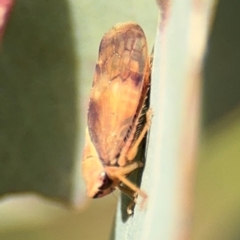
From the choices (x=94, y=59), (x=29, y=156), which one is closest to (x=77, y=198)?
(x=29, y=156)

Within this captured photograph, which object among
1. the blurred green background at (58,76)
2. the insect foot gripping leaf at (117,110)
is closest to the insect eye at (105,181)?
the insect foot gripping leaf at (117,110)

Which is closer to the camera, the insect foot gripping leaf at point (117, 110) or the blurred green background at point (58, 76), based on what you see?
the insect foot gripping leaf at point (117, 110)

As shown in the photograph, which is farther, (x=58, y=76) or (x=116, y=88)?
(x=58, y=76)

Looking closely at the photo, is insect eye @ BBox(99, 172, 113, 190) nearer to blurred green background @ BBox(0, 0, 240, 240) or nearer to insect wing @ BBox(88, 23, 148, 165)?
insect wing @ BBox(88, 23, 148, 165)

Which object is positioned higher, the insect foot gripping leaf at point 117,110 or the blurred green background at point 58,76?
the blurred green background at point 58,76

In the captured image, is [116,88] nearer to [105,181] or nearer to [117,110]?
[117,110]

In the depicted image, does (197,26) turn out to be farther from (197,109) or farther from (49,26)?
(49,26)

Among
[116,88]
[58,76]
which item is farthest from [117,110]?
[58,76]

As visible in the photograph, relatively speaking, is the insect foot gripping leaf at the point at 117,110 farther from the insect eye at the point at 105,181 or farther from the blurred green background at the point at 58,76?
the blurred green background at the point at 58,76
